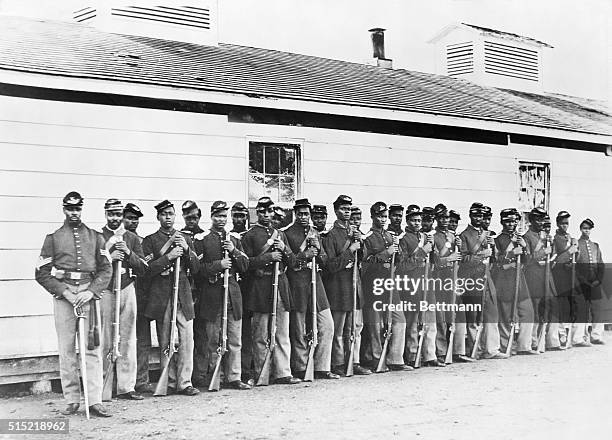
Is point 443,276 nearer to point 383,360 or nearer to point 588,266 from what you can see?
point 383,360

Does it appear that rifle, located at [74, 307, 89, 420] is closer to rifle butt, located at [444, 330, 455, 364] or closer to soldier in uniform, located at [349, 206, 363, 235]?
soldier in uniform, located at [349, 206, 363, 235]

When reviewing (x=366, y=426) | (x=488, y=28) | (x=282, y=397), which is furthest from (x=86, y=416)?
(x=488, y=28)

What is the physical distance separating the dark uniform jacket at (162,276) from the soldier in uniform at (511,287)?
3731 millimetres

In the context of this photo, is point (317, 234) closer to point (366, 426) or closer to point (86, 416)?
point (366, 426)

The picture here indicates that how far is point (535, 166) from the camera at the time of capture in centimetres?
1026

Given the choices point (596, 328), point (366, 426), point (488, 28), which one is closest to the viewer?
point (366, 426)

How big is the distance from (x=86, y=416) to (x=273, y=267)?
2.14 meters

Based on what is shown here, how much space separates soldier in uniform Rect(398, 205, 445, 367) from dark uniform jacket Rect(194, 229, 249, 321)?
190cm

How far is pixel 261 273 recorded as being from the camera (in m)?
6.89

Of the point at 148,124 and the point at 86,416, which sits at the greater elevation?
the point at 148,124

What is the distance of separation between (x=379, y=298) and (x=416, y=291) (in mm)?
435

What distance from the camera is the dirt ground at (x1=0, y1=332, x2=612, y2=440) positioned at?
5389mm

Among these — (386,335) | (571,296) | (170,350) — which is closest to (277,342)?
(170,350)

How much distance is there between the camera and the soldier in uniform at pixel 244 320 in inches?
272
